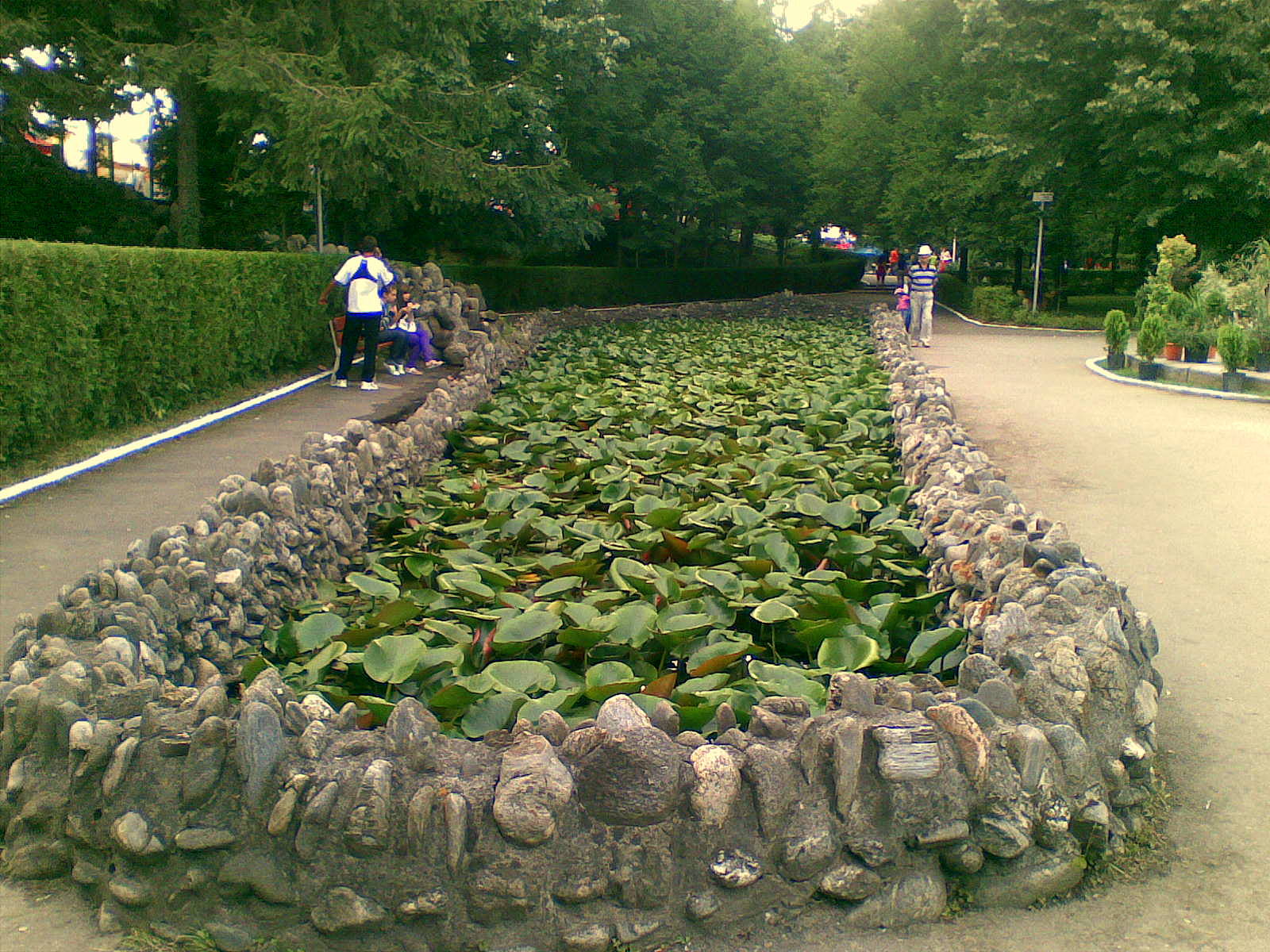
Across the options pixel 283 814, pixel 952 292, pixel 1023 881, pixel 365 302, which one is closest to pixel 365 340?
pixel 365 302

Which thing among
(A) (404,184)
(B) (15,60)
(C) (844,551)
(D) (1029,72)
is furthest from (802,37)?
(C) (844,551)

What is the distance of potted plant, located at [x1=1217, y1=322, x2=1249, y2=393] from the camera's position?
1398 centimetres

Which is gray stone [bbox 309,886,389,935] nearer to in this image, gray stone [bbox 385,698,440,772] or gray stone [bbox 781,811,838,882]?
gray stone [bbox 385,698,440,772]

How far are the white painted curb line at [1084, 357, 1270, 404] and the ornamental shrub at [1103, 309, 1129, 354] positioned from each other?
0.38 metres

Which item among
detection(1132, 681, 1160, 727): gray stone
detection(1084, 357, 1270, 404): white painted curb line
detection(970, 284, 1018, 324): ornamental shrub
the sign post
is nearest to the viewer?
detection(1132, 681, 1160, 727): gray stone

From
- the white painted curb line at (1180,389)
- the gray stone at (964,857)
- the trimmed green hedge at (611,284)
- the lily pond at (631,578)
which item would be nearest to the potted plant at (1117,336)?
the white painted curb line at (1180,389)

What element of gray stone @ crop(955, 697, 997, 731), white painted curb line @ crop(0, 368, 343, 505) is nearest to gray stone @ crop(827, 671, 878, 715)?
gray stone @ crop(955, 697, 997, 731)

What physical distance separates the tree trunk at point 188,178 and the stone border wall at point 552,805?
1796 cm

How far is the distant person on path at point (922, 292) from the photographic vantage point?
20.9 m

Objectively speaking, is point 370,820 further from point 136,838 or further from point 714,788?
point 714,788

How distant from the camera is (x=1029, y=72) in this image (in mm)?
28984

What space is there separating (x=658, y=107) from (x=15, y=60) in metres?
22.0

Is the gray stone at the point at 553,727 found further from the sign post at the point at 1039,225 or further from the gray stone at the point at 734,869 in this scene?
the sign post at the point at 1039,225

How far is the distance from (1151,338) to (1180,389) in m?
1.45
